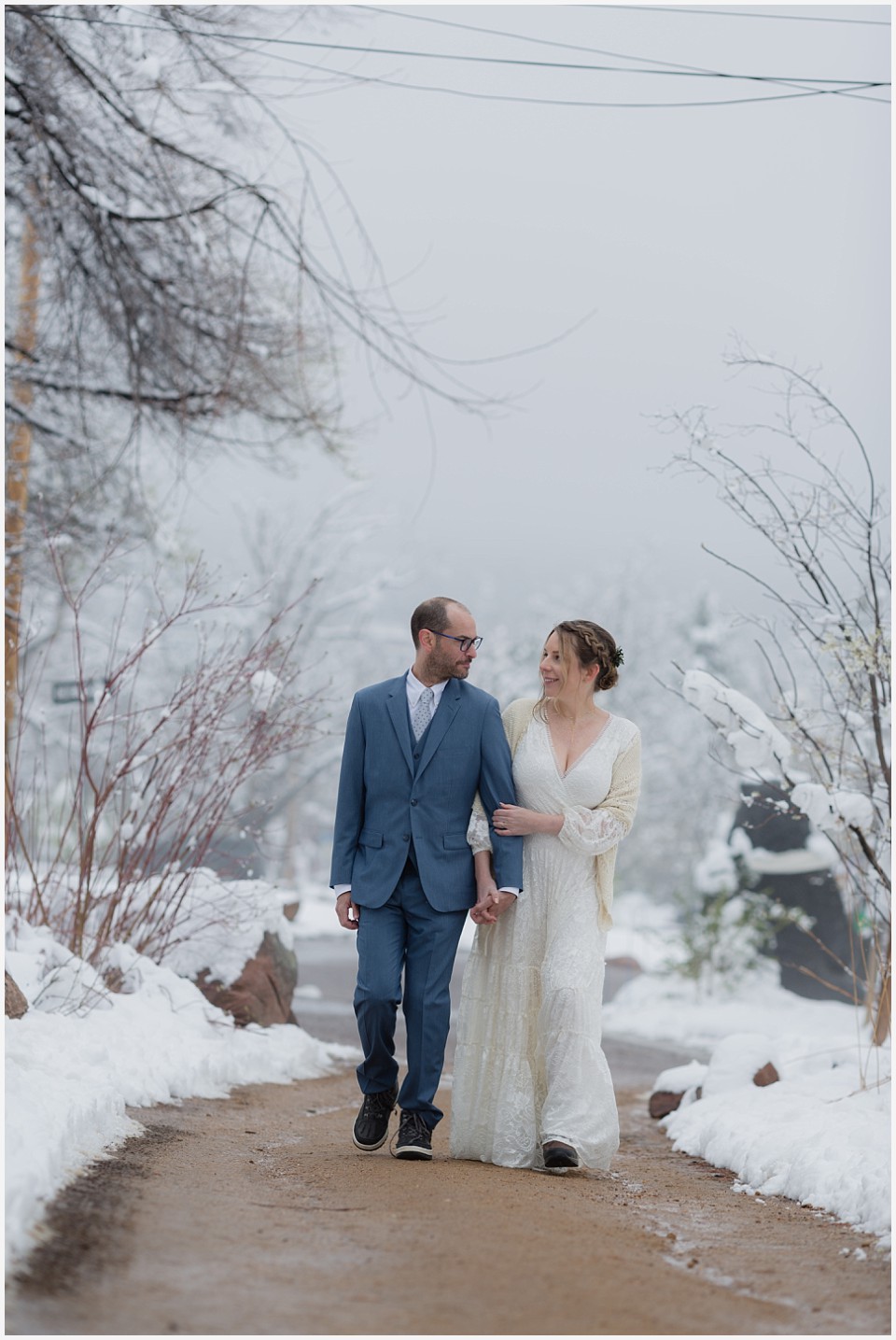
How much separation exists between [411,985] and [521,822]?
63 centimetres

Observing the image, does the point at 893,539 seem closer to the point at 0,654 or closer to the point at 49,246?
the point at 49,246

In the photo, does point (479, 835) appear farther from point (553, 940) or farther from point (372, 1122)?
point (372, 1122)

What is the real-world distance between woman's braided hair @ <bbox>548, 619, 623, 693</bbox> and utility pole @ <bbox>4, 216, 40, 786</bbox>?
17.2ft

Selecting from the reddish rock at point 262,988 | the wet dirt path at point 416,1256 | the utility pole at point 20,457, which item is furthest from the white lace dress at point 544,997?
the utility pole at point 20,457

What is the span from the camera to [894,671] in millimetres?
5035

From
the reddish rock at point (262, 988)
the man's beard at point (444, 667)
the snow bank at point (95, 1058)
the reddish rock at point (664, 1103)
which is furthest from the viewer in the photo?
the reddish rock at point (262, 988)

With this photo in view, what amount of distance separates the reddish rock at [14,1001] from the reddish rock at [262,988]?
2.43 m

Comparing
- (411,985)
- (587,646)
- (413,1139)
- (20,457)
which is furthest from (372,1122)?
(20,457)

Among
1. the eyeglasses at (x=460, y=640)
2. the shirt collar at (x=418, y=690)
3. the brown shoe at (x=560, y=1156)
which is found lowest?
Result: the brown shoe at (x=560, y=1156)

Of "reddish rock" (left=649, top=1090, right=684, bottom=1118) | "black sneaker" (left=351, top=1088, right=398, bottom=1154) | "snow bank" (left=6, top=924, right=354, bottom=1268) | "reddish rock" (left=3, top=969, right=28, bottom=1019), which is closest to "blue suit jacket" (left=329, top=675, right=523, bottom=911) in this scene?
"black sneaker" (left=351, top=1088, right=398, bottom=1154)

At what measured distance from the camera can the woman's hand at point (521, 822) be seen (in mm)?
4383

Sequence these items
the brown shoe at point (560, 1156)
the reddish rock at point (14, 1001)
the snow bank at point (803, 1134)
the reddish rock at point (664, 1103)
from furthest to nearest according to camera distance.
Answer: the reddish rock at point (664, 1103) < the reddish rock at point (14, 1001) < the brown shoe at point (560, 1156) < the snow bank at point (803, 1134)

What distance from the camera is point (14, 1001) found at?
4746 mm

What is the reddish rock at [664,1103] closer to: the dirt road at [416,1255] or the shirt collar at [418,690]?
the dirt road at [416,1255]
